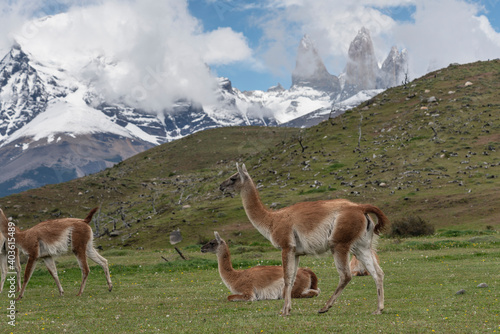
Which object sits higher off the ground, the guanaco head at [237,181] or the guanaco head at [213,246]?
the guanaco head at [237,181]

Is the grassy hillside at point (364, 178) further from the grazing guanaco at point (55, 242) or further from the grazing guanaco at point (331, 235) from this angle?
the grazing guanaco at point (331, 235)

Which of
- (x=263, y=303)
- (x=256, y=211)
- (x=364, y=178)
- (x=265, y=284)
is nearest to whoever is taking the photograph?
(x=256, y=211)

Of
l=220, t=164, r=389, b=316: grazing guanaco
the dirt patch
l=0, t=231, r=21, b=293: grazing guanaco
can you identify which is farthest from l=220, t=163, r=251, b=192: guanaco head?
the dirt patch

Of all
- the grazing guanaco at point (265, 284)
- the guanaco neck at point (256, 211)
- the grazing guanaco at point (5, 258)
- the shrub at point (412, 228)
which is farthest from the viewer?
the shrub at point (412, 228)

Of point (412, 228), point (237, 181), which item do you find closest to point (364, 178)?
point (412, 228)

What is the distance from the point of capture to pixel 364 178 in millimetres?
46625

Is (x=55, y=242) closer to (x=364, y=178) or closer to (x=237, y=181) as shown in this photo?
(x=237, y=181)

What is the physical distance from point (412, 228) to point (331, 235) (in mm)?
22418

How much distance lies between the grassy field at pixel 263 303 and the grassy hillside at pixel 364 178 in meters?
15.5


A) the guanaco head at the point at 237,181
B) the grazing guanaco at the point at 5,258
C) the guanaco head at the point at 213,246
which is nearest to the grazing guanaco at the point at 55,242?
the grazing guanaco at the point at 5,258

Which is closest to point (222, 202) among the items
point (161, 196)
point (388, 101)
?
point (161, 196)

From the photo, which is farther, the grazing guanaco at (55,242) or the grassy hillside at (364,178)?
the grassy hillside at (364,178)

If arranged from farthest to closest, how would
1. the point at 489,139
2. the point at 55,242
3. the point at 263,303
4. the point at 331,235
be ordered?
the point at 489,139, the point at 55,242, the point at 263,303, the point at 331,235

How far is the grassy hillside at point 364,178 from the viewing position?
39181 mm
